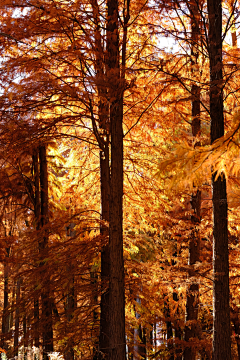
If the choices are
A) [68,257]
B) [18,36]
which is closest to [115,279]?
[68,257]

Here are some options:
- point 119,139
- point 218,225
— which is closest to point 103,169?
point 119,139

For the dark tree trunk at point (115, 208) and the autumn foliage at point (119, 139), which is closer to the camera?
the autumn foliage at point (119, 139)

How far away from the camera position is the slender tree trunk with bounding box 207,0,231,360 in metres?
6.00

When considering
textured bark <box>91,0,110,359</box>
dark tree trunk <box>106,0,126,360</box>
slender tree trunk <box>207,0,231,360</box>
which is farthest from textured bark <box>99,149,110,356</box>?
slender tree trunk <box>207,0,231,360</box>

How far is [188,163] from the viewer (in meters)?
5.25

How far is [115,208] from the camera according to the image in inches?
278

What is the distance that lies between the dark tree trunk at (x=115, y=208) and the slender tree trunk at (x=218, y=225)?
1.70m

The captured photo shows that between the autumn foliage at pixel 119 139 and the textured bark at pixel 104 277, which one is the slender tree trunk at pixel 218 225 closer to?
the autumn foliage at pixel 119 139

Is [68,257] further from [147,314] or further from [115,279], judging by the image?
[147,314]

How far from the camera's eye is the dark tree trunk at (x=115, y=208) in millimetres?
6611

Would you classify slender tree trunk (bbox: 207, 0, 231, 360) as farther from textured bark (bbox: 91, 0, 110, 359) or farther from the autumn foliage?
textured bark (bbox: 91, 0, 110, 359)

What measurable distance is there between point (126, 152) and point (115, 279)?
3.46m

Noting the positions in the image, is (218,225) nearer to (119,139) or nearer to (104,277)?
(119,139)

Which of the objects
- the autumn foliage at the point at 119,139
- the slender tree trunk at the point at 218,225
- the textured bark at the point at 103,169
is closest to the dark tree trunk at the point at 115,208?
the autumn foliage at the point at 119,139
